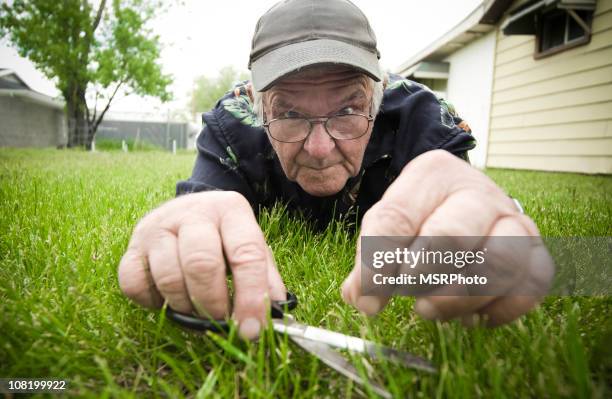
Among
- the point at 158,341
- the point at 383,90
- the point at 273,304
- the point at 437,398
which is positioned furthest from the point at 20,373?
the point at 383,90

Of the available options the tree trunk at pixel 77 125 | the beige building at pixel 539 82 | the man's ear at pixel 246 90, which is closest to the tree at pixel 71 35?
the tree trunk at pixel 77 125

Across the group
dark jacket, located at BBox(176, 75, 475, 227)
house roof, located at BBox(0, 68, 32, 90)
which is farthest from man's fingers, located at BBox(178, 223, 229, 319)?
house roof, located at BBox(0, 68, 32, 90)

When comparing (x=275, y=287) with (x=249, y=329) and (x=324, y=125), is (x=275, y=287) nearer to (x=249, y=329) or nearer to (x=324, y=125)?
(x=249, y=329)

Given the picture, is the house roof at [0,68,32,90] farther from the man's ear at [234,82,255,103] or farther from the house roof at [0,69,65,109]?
the man's ear at [234,82,255,103]

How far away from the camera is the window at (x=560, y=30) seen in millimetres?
6250

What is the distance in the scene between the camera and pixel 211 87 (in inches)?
1820

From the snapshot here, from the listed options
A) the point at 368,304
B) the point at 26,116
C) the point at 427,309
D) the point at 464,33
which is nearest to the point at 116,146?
the point at 26,116

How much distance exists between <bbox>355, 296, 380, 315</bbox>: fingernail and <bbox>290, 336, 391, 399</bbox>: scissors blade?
128mm

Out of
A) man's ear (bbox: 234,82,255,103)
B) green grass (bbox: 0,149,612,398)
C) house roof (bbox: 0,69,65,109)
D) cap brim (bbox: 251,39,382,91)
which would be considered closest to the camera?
green grass (bbox: 0,149,612,398)

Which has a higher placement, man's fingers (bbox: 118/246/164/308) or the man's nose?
the man's nose

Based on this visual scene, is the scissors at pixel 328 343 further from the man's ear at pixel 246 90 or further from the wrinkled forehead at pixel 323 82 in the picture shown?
the man's ear at pixel 246 90

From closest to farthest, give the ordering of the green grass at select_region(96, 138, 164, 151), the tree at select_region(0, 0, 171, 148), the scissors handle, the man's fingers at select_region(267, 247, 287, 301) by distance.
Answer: the scissors handle
the man's fingers at select_region(267, 247, 287, 301)
the tree at select_region(0, 0, 171, 148)
the green grass at select_region(96, 138, 164, 151)

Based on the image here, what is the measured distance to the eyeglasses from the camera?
1557 millimetres

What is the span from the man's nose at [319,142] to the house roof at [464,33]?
28.1 ft
